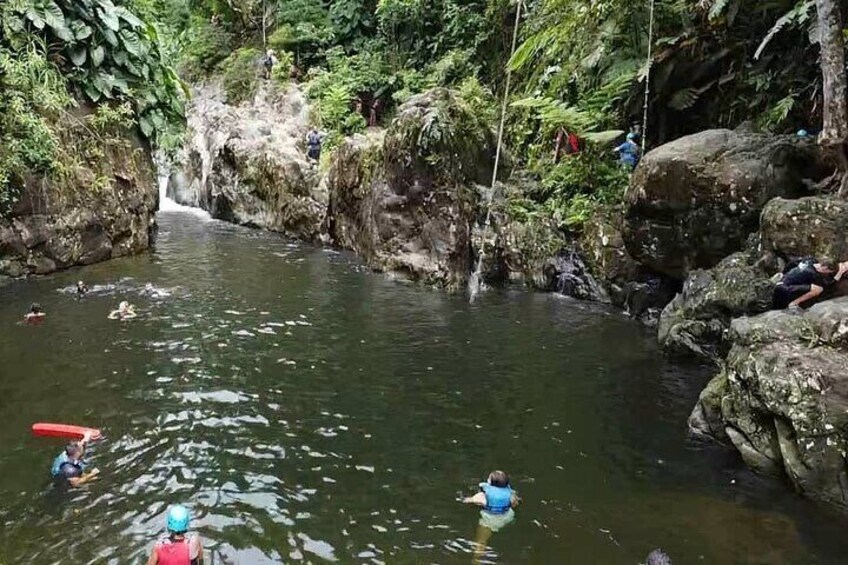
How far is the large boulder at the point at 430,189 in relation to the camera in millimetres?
18484

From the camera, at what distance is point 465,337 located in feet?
44.9

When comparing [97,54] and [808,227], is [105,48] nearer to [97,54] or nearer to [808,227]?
[97,54]

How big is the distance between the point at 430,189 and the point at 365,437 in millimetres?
10479

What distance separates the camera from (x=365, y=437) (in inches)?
368

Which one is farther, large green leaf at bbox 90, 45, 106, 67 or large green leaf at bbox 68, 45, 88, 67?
large green leaf at bbox 90, 45, 106, 67

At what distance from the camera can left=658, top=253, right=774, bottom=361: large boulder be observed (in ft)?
38.0

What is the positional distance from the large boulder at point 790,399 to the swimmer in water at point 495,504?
316 cm

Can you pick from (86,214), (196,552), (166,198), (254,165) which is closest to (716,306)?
(196,552)

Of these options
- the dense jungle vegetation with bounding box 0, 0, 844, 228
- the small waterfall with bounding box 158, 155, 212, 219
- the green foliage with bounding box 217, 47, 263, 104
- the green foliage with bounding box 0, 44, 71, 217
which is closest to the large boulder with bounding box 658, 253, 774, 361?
the dense jungle vegetation with bounding box 0, 0, 844, 228

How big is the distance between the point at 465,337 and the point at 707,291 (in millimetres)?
4427

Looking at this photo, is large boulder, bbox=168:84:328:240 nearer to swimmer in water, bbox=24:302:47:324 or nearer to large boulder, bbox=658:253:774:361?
swimmer in water, bbox=24:302:47:324

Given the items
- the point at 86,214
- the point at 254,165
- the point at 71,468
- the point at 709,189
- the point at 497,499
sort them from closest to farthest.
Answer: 1. the point at 497,499
2. the point at 71,468
3. the point at 709,189
4. the point at 86,214
5. the point at 254,165

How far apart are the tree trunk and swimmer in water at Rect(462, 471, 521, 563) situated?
792cm

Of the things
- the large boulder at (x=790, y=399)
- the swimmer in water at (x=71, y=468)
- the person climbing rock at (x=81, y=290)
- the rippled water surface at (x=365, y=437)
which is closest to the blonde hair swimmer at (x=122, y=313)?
the rippled water surface at (x=365, y=437)
